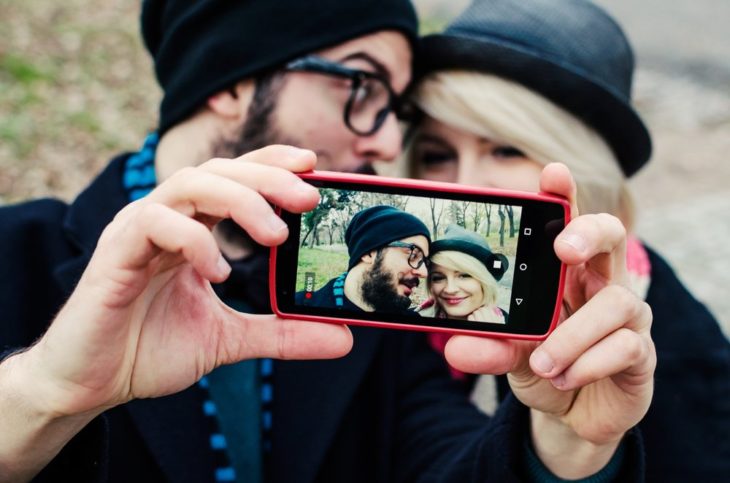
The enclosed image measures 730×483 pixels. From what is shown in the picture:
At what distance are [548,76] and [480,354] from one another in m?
1.40

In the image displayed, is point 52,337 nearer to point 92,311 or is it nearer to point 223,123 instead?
point 92,311

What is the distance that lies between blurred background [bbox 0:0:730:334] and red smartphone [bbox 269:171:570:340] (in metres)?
3.24

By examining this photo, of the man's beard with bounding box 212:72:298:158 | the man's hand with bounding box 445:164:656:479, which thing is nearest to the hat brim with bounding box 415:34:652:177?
the man's beard with bounding box 212:72:298:158

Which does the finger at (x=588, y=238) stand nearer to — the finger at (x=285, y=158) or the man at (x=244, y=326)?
the man at (x=244, y=326)

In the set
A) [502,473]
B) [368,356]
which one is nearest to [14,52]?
[368,356]

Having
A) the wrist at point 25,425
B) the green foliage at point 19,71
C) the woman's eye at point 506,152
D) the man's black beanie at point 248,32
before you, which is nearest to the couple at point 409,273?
the wrist at point 25,425

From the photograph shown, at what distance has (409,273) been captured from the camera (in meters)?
1.46

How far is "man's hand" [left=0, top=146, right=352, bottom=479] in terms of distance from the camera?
1294 millimetres

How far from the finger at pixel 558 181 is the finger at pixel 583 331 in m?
0.19

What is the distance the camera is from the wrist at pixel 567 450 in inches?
62.9

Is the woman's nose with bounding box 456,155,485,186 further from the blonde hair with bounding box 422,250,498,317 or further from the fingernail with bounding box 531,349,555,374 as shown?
the fingernail with bounding box 531,349,555,374

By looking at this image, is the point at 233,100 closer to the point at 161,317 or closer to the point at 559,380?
the point at 161,317

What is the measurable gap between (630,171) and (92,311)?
229 centimetres

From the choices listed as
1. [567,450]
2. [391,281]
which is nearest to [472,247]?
[391,281]
